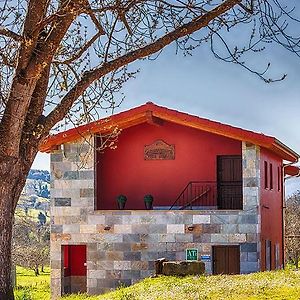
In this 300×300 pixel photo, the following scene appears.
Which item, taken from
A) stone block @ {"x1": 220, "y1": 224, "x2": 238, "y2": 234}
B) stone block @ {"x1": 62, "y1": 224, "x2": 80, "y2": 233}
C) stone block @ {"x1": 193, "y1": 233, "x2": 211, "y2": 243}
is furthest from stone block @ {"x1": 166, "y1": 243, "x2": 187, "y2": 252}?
stone block @ {"x1": 62, "y1": 224, "x2": 80, "y2": 233}

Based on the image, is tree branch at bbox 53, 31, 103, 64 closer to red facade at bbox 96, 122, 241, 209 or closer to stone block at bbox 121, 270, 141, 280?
stone block at bbox 121, 270, 141, 280

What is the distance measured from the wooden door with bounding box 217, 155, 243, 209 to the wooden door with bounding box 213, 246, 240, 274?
167cm

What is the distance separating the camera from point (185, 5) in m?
10.7

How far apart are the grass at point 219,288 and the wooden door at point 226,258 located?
7097 millimetres

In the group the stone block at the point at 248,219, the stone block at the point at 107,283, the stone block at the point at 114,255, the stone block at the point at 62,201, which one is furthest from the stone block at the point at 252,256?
the stone block at the point at 62,201

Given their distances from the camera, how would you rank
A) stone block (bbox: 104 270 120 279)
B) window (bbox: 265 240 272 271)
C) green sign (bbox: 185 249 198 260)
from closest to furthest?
green sign (bbox: 185 249 198 260) → stone block (bbox: 104 270 120 279) → window (bbox: 265 240 272 271)

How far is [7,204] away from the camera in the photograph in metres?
10.4

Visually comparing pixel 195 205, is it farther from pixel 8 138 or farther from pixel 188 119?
pixel 8 138

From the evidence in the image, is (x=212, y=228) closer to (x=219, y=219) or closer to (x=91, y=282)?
(x=219, y=219)

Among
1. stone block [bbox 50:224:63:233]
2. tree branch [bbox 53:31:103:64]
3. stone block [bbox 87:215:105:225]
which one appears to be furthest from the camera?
stone block [bbox 50:224:63:233]

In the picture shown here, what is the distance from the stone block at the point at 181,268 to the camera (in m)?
16.1

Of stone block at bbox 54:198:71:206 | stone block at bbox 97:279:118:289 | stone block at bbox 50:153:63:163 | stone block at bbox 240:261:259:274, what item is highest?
stone block at bbox 50:153:63:163

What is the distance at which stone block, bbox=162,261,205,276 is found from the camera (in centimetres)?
1612

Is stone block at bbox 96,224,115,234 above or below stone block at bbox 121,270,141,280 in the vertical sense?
above
